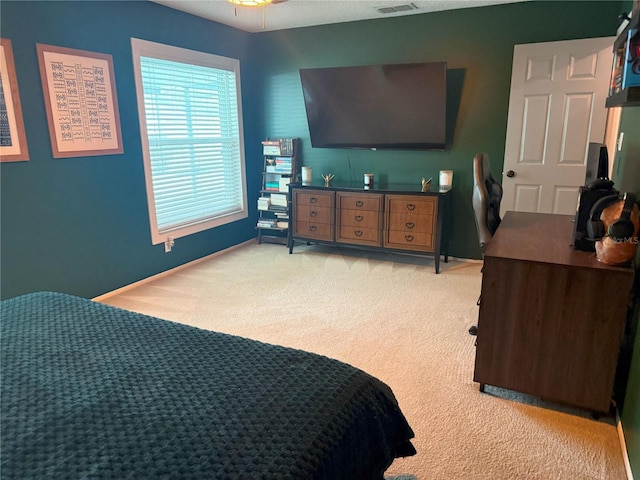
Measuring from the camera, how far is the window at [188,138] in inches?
150

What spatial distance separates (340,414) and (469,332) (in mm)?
2008

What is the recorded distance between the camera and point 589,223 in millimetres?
2078

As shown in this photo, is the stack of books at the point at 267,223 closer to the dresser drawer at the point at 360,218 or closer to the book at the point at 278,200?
the book at the point at 278,200

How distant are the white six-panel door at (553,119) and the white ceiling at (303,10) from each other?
2.18 ft

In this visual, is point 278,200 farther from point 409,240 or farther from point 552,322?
point 552,322

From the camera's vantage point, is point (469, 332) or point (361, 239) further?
point (361, 239)

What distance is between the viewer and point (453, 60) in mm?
4133

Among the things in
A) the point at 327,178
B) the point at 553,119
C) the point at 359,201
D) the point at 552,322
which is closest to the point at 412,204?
the point at 359,201

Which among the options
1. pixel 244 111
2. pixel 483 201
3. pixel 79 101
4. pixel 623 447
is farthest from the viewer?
pixel 244 111

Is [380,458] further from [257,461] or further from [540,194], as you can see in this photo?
[540,194]

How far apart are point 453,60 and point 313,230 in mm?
2170

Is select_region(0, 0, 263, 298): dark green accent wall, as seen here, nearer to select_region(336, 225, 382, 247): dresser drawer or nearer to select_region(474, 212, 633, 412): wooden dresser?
select_region(336, 225, 382, 247): dresser drawer

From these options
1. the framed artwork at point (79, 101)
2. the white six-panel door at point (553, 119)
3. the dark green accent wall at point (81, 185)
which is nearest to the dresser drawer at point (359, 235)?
the white six-panel door at point (553, 119)

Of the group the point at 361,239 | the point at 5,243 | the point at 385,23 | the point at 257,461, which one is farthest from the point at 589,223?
the point at 5,243
